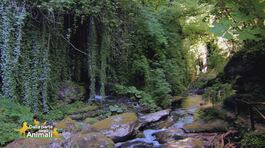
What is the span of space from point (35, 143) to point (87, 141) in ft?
2.26

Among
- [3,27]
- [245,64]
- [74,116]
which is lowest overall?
[74,116]

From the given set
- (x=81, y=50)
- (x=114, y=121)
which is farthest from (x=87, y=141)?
(x=81, y=50)

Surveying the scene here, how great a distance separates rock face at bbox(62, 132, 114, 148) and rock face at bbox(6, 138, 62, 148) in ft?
0.39

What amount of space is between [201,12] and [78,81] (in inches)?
235

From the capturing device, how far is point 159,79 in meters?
8.16

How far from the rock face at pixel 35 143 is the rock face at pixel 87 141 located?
0.12m

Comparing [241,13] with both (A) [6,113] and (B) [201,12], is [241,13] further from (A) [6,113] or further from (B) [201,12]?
(B) [201,12]

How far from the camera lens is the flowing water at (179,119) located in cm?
517

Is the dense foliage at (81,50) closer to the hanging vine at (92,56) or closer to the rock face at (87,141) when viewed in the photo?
the hanging vine at (92,56)

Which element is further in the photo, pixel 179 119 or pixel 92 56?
pixel 92 56

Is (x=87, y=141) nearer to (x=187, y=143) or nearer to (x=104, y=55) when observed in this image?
(x=187, y=143)

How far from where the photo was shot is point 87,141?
170 inches

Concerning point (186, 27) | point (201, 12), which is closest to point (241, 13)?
point (201, 12)

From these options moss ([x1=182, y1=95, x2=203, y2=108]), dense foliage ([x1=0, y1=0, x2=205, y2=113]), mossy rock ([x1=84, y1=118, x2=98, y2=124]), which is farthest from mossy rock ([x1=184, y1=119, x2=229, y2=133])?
moss ([x1=182, y1=95, x2=203, y2=108])
